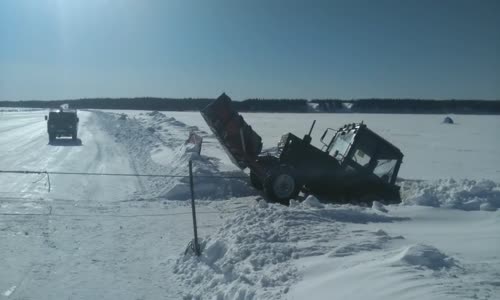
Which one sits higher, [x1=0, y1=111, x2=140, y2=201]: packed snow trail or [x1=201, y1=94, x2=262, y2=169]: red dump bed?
[x1=201, y1=94, x2=262, y2=169]: red dump bed

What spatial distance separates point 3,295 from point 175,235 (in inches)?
134

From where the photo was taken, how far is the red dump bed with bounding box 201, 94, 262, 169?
12.6 meters

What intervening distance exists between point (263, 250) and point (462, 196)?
20.0 feet

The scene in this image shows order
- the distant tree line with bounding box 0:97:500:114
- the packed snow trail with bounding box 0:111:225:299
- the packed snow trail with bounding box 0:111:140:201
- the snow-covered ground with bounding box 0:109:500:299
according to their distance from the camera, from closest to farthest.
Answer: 1. the snow-covered ground with bounding box 0:109:500:299
2. the packed snow trail with bounding box 0:111:225:299
3. the packed snow trail with bounding box 0:111:140:201
4. the distant tree line with bounding box 0:97:500:114

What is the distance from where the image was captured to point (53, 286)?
619 cm

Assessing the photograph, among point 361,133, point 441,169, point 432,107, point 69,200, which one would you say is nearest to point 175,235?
point 69,200

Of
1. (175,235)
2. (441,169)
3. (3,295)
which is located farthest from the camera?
(441,169)

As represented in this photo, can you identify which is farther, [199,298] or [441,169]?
[441,169]

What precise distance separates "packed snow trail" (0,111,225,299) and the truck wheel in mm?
1569

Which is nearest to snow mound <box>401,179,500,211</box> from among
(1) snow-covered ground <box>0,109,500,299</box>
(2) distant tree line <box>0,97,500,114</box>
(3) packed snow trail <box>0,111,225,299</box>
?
(1) snow-covered ground <box>0,109,500,299</box>

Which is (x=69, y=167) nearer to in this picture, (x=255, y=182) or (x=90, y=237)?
(x=255, y=182)

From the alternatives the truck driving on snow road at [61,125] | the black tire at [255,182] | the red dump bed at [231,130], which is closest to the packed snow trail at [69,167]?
the truck driving on snow road at [61,125]

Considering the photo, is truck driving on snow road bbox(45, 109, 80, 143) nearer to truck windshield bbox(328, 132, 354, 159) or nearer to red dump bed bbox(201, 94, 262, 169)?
red dump bed bbox(201, 94, 262, 169)

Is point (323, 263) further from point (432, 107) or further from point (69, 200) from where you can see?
point (432, 107)
